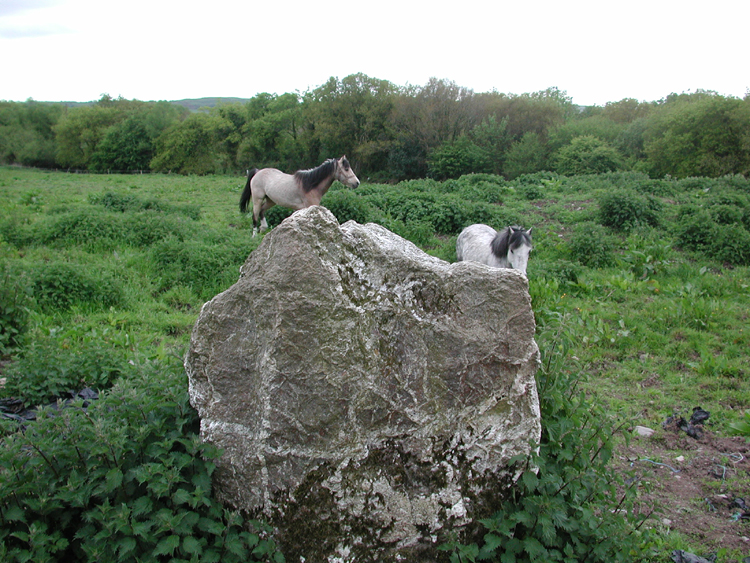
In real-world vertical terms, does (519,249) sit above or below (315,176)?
below

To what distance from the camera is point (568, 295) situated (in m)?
8.29

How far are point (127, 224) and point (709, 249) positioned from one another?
11868mm

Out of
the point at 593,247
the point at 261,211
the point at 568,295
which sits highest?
the point at 261,211

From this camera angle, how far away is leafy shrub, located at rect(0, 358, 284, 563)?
217 cm

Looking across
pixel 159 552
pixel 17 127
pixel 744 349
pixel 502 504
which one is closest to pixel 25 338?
pixel 159 552

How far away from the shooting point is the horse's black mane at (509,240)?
6.84m

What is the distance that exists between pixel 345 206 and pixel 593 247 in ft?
18.6

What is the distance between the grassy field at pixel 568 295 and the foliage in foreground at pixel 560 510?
338mm

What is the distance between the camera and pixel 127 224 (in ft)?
31.4

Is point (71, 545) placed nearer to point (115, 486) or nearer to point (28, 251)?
point (115, 486)

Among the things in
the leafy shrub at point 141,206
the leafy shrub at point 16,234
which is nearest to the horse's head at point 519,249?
the leafy shrub at point 141,206

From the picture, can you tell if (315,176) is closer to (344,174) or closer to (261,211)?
(344,174)

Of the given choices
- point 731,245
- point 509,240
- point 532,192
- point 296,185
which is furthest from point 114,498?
point 532,192

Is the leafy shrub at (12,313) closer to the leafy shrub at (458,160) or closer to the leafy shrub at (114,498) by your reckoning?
the leafy shrub at (114,498)
